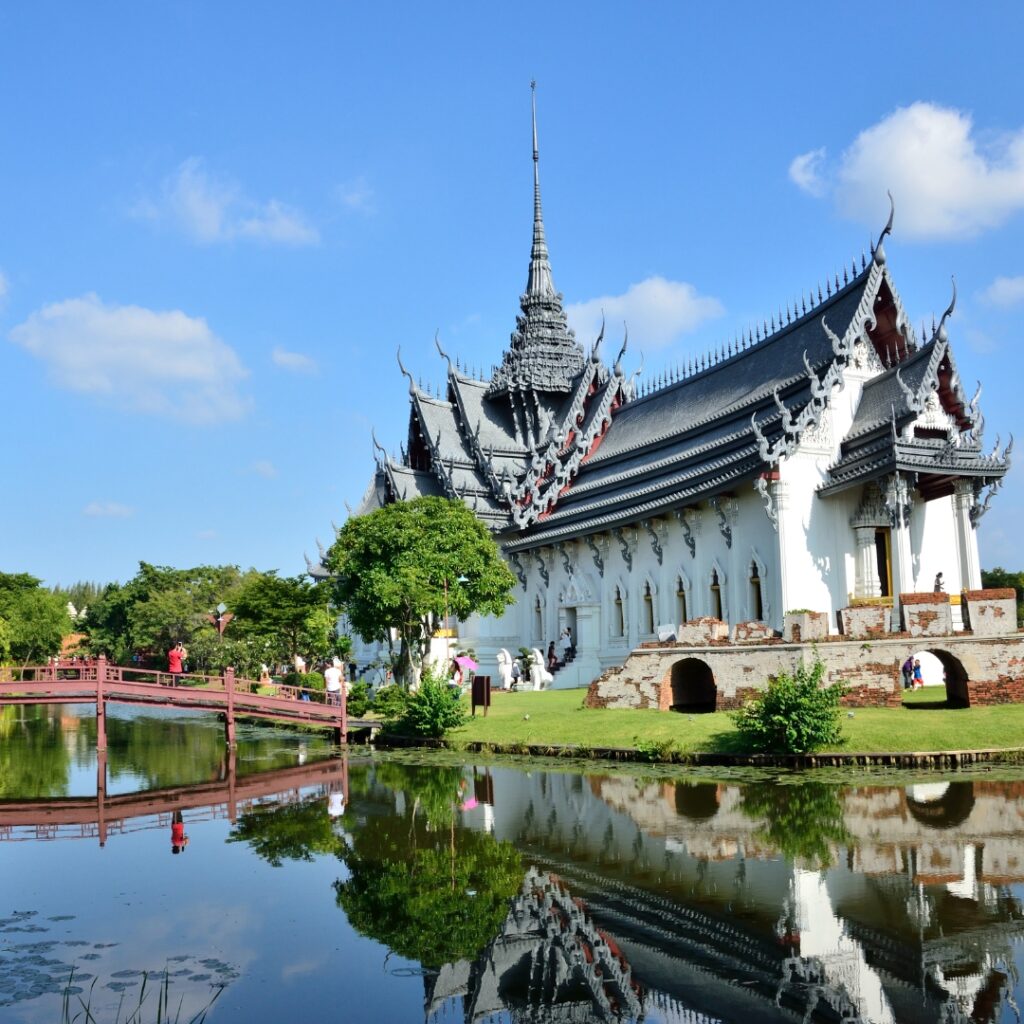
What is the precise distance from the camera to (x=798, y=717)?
15914mm

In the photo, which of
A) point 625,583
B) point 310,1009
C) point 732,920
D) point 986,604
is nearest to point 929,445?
point 986,604

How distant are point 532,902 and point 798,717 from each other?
7.93 meters

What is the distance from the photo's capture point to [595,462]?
3728 centimetres

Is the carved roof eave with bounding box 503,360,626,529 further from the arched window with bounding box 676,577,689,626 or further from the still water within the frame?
the still water

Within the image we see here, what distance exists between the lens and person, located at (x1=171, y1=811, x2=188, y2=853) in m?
12.1

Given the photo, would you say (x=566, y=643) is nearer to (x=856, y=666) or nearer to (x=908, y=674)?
(x=908, y=674)

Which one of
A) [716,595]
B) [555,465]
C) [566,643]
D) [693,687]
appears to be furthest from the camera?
[555,465]

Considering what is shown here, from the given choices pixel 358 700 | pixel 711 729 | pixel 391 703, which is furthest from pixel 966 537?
pixel 358 700

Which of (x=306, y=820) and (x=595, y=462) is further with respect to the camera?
(x=595, y=462)

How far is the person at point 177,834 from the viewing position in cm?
1215

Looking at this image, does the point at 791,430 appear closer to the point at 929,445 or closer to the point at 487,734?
the point at 929,445

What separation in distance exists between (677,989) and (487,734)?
14.2 m

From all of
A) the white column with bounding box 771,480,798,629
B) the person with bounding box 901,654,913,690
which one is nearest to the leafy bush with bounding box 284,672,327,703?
the white column with bounding box 771,480,798,629

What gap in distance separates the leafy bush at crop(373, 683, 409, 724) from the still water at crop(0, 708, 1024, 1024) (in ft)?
23.4
